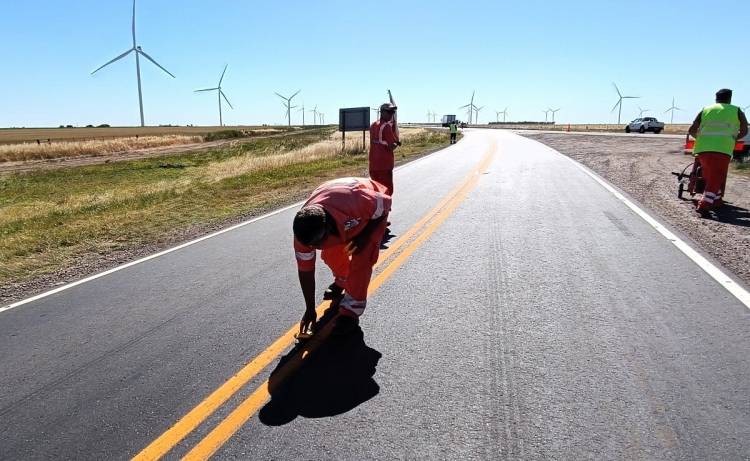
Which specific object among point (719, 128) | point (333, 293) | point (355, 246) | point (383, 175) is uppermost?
point (719, 128)

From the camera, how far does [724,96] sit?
28.0 ft

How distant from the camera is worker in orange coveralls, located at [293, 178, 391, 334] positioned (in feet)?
10.8

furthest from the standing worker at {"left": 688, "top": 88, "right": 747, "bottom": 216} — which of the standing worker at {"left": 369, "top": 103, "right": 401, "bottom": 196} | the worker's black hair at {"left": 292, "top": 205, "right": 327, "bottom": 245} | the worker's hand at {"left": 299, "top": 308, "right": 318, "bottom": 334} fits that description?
the worker's black hair at {"left": 292, "top": 205, "right": 327, "bottom": 245}

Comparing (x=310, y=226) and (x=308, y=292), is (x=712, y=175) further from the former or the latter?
(x=310, y=226)

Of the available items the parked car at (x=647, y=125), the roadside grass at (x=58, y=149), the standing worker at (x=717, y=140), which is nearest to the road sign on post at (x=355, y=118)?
the standing worker at (x=717, y=140)

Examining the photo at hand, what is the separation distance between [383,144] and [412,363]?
17.2 feet

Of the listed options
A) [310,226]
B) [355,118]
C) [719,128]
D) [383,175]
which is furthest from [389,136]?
[355,118]

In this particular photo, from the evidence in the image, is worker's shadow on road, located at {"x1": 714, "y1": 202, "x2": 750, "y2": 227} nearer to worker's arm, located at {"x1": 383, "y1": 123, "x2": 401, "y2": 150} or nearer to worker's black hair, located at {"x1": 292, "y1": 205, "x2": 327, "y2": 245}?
worker's arm, located at {"x1": 383, "y1": 123, "x2": 401, "y2": 150}

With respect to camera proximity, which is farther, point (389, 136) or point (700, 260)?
point (389, 136)

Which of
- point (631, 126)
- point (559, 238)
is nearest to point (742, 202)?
point (559, 238)

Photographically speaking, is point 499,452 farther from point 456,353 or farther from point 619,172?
point 619,172

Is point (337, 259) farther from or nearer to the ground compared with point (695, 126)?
nearer to the ground

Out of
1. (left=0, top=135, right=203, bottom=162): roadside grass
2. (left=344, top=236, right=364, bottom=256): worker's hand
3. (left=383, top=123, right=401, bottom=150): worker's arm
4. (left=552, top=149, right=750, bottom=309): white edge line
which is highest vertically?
(left=383, top=123, right=401, bottom=150): worker's arm

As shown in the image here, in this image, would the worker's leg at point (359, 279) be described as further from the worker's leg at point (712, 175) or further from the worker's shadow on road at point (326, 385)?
the worker's leg at point (712, 175)
